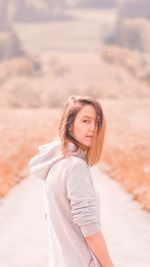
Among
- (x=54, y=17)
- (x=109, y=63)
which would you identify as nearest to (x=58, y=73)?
(x=109, y=63)

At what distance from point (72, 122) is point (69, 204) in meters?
0.37

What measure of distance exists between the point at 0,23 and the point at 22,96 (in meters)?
95.8

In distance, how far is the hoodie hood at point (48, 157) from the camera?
3.71 metres

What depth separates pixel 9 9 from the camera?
175750 mm

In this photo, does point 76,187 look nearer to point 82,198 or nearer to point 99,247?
point 82,198

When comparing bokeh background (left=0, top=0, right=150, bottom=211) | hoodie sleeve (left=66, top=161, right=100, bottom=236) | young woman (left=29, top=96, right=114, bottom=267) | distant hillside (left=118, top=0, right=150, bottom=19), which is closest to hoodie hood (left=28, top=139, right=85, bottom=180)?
young woman (left=29, top=96, right=114, bottom=267)

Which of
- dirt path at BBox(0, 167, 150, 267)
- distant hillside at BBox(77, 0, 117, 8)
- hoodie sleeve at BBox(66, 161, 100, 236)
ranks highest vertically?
distant hillside at BBox(77, 0, 117, 8)

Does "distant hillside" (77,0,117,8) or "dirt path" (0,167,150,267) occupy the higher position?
"distant hillside" (77,0,117,8)

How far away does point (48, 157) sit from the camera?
388 cm

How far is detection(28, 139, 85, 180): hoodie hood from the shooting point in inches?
146

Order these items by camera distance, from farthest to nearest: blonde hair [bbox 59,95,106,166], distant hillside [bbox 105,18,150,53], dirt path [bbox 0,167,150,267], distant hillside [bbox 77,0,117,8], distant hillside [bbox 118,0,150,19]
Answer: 1. distant hillside [bbox 77,0,117,8]
2. distant hillside [bbox 118,0,150,19]
3. distant hillside [bbox 105,18,150,53]
4. dirt path [bbox 0,167,150,267]
5. blonde hair [bbox 59,95,106,166]

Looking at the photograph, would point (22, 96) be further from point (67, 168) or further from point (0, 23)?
point (0, 23)

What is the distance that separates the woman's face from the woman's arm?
421 millimetres

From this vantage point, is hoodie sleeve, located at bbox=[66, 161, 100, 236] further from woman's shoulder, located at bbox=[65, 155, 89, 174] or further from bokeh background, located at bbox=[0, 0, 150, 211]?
bokeh background, located at bbox=[0, 0, 150, 211]
